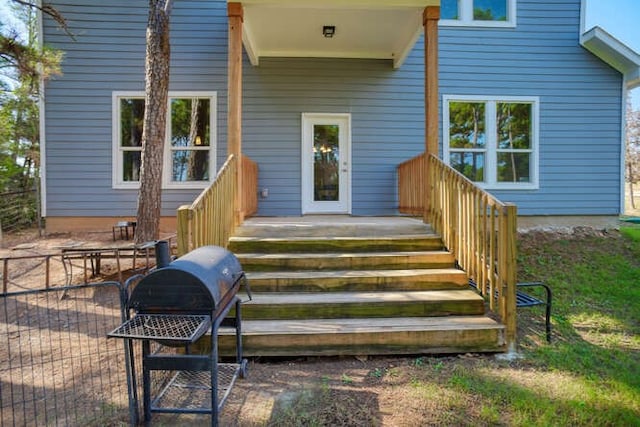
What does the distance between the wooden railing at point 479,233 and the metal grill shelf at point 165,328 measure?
2.53 meters

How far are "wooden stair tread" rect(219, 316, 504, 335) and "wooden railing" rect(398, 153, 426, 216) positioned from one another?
2024mm

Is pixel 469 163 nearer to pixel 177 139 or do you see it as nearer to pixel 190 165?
pixel 190 165

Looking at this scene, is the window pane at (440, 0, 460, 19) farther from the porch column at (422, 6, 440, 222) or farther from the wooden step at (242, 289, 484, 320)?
the wooden step at (242, 289, 484, 320)

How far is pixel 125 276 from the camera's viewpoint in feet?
16.9

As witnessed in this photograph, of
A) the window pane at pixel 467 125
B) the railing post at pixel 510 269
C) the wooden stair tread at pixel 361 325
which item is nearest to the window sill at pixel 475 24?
the window pane at pixel 467 125

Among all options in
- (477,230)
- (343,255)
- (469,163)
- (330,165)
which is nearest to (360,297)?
(343,255)

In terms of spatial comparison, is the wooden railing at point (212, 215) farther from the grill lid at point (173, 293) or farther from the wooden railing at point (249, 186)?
the grill lid at point (173, 293)

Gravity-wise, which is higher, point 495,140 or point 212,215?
point 495,140

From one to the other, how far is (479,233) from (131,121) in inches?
247

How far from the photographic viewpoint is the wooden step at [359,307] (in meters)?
3.41

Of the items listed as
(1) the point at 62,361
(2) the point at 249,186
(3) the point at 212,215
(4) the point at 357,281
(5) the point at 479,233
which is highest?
(2) the point at 249,186

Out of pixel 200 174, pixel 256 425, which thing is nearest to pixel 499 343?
pixel 256 425

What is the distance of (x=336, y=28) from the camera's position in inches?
230

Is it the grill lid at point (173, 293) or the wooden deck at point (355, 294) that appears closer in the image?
the grill lid at point (173, 293)
